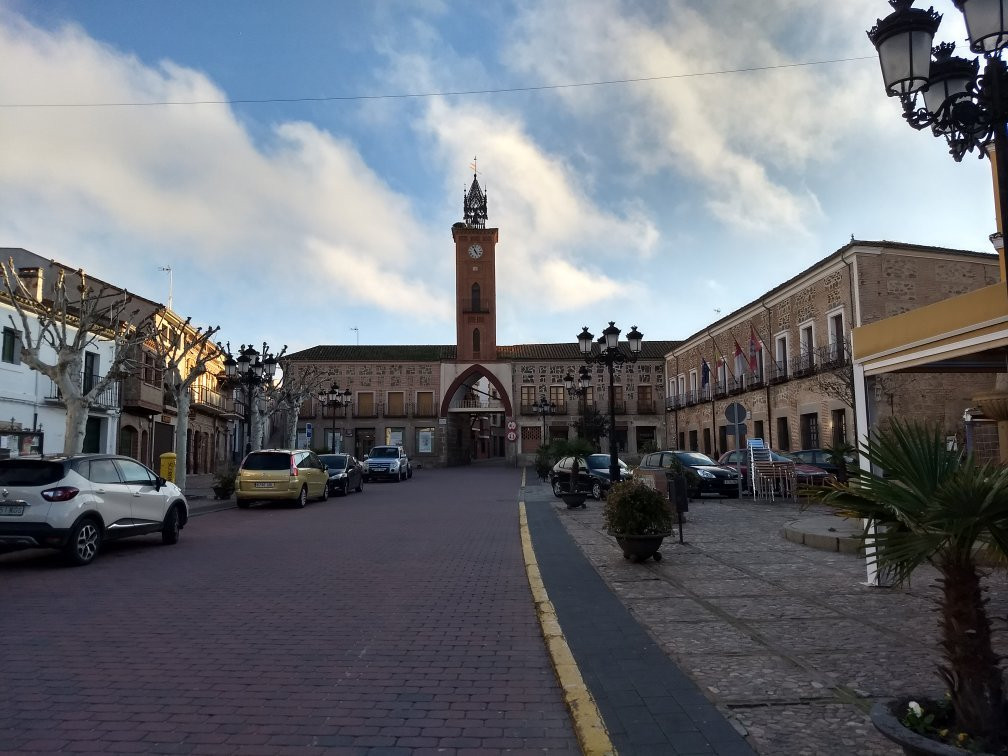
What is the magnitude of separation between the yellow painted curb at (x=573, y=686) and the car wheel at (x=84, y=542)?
18.8 ft

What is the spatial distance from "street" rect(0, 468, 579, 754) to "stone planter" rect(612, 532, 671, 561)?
138cm

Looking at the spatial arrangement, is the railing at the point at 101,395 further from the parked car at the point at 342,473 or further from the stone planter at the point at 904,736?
the stone planter at the point at 904,736

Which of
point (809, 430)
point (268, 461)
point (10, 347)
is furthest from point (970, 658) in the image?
point (809, 430)

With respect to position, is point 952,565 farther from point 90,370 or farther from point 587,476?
point 90,370

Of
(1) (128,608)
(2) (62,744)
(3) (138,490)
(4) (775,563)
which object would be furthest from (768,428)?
(2) (62,744)

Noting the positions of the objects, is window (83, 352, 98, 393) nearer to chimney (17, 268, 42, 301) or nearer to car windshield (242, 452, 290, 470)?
chimney (17, 268, 42, 301)

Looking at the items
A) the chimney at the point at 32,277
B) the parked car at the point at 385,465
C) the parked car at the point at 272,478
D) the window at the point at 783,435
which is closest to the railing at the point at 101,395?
the chimney at the point at 32,277

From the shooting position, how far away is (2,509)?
9016 millimetres

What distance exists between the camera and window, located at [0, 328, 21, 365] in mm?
24391

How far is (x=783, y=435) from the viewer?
3506cm

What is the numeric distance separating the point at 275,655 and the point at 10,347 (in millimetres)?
24587

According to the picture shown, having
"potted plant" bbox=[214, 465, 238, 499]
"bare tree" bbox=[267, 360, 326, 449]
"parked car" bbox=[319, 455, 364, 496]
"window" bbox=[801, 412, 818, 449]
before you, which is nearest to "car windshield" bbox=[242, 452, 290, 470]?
"potted plant" bbox=[214, 465, 238, 499]

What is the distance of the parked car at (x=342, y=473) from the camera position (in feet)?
79.9

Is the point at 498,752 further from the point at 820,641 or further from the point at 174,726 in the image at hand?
the point at 820,641
